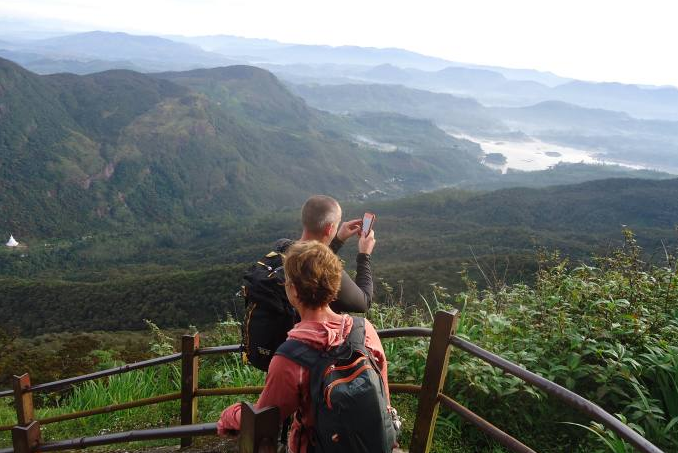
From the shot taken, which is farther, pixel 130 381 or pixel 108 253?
pixel 108 253

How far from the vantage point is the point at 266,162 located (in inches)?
5502

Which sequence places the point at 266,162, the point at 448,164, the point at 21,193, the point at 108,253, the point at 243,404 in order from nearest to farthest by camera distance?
the point at 243,404 → the point at 108,253 → the point at 21,193 → the point at 266,162 → the point at 448,164

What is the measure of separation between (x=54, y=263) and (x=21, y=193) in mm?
29750

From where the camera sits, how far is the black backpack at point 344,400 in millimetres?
1717

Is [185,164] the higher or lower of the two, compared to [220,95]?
lower

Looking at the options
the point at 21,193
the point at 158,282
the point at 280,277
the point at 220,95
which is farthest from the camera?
the point at 220,95

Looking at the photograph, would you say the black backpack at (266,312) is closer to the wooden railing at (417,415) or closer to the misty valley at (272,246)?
the wooden railing at (417,415)

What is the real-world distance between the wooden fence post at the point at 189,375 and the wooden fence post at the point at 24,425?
2.84 feet

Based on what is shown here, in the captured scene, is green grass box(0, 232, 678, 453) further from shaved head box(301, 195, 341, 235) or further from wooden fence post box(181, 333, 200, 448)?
shaved head box(301, 195, 341, 235)

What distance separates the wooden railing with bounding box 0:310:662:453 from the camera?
5.22 ft

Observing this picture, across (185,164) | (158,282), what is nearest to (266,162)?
(185,164)

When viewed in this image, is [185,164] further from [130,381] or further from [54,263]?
[130,381]

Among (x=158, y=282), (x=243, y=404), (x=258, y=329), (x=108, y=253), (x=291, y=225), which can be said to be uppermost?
(x=243, y=404)

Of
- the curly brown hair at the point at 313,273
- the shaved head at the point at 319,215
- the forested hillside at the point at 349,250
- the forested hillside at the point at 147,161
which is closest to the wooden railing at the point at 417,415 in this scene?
the curly brown hair at the point at 313,273
